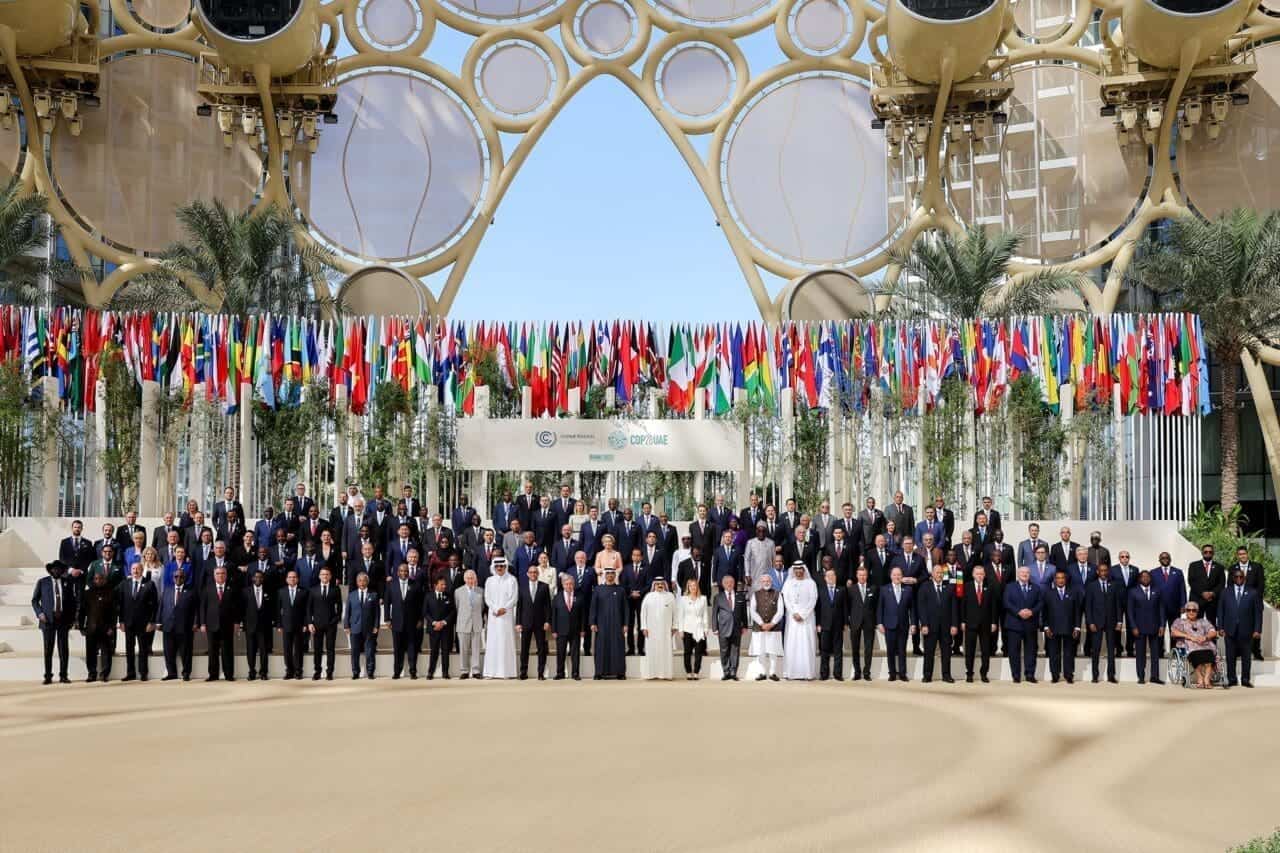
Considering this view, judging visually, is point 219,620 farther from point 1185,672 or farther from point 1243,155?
point 1243,155

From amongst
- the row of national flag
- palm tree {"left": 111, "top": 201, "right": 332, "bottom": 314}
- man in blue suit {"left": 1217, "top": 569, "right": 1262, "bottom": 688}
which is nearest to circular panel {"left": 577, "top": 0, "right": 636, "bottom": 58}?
palm tree {"left": 111, "top": 201, "right": 332, "bottom": 314}

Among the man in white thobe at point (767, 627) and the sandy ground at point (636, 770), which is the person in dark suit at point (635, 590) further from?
the sandy ground at point (636, 770)

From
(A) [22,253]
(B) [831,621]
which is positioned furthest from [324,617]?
(A) [22,253]

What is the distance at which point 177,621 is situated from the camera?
14.2 m

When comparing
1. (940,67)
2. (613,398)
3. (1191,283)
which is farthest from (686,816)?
(940,67)

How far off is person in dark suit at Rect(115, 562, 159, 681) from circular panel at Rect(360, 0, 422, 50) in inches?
832

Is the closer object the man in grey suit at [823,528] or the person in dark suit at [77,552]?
the person in dark suit at [77,552]

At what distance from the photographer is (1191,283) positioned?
23.0 meters

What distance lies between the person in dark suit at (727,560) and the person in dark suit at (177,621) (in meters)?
5.57

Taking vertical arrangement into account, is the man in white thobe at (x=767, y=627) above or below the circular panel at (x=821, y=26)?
below

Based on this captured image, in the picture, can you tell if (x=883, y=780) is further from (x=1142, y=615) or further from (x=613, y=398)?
(x=613, y=398)

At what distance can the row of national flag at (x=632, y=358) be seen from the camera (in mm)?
21453

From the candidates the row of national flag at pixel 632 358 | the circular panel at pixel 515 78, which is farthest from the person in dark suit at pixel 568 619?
the circular panel at pixel 515 78

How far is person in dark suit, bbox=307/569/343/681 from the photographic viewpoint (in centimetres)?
1430
